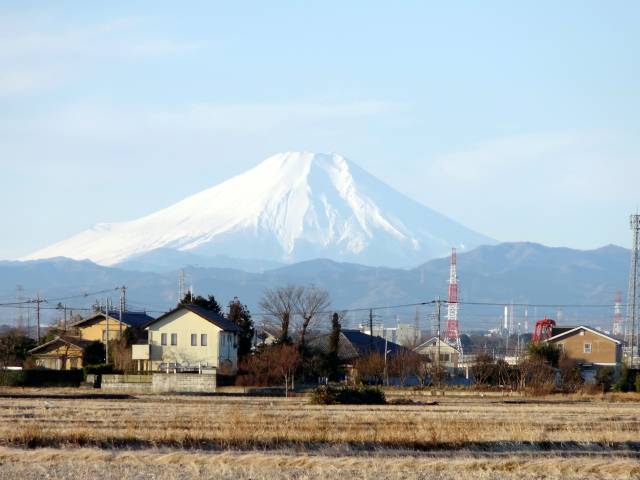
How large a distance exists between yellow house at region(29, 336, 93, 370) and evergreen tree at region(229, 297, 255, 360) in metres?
8.80

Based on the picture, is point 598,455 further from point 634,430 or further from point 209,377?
point 209,377

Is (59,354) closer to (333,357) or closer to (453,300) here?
(333,357)

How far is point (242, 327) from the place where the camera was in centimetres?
6969

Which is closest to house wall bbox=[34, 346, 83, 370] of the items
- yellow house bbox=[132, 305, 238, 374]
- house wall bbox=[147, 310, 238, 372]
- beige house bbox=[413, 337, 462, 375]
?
yellow house bbox=[132, 305, 238, 374]

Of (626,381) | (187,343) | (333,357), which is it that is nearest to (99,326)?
(187,343)

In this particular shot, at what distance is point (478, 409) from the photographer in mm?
36000

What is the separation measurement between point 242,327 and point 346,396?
101 ft

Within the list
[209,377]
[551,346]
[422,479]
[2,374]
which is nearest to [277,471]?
[422,479]

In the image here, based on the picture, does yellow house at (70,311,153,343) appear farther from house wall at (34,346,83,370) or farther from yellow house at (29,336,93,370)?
house wall at (34,346,83,370)

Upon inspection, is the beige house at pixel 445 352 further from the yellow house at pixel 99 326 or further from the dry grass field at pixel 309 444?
the dry grass field at pixel 309 444

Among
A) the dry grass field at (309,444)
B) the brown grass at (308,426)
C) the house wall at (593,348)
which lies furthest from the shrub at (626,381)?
the dry grass field at (309,444)

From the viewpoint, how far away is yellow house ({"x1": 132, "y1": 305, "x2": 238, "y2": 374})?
2518 inches

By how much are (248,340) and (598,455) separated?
A: 1906 inches

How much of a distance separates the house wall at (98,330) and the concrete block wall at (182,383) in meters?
25.3
